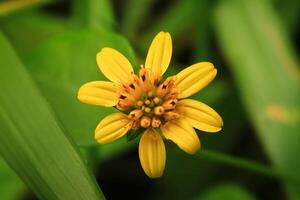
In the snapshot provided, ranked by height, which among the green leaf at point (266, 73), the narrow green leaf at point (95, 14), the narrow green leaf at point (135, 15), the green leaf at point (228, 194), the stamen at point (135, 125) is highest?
the narrow green leaf at point (95, 14)

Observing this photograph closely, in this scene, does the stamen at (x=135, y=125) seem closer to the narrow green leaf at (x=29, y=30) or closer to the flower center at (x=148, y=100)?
the flower center at (x=148, y=100)

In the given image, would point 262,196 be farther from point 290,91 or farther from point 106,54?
point 106,54

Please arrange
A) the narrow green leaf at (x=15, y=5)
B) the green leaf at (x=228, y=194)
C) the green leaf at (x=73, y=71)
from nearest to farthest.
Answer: the green leaf at (x=73, y=71) < the green leaf at (x=228, y=194) < the narrow green leaf at (x=15, y=5)

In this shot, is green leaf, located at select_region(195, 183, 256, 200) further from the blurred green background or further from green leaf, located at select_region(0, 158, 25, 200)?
green leaf, located at select_region(0, 158, 25, 200)

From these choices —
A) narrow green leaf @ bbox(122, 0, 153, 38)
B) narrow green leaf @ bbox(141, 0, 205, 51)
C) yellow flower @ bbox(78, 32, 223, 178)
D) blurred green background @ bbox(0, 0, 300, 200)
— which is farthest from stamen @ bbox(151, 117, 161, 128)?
narrow green leaf @ bbox(122, 0, 153, 38)

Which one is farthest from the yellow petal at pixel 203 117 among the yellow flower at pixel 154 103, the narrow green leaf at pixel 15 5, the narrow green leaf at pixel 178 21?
the narrow green leaf at pixel 178 21

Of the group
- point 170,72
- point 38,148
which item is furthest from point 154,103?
point 170,72

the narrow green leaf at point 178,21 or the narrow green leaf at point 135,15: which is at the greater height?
the narrow green leaf at point 135,15

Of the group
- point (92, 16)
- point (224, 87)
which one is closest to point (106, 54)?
point (92, 16)
